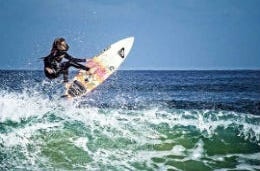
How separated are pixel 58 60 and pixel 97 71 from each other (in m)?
1.16

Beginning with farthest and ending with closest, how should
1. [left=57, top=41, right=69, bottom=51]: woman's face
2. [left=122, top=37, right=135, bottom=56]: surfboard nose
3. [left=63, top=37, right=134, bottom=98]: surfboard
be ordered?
1. [left=122, top=37, right=135, bottom=56]: surfboard nose
2. [left=63, top=37, right=134, bottom=98]: surfboard
3. [left=57, top=41, right=69, bottom=51]: woman's face

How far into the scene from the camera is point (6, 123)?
6871 millimetres

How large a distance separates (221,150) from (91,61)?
298 cm

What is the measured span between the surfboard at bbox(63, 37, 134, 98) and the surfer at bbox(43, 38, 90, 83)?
845 mm

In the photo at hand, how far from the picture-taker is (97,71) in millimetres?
7352

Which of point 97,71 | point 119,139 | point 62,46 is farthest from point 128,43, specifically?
point 119,139

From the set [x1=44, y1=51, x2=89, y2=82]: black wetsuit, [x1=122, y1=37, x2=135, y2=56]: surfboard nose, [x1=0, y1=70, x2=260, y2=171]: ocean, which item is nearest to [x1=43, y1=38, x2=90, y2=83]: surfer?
[x1=44, y1=51, x2=89, y2=82]: black wetsuit

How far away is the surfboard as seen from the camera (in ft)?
23.8

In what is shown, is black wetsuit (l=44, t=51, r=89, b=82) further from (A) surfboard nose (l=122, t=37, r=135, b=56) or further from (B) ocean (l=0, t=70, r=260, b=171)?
(A) surfboard nose (l=122, t=37, r=135, b=56)

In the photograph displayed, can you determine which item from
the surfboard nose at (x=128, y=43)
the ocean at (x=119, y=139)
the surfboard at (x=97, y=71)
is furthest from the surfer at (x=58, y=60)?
the surfboard nose at (x=128, y=43)

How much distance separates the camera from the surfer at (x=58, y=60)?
20.5ft

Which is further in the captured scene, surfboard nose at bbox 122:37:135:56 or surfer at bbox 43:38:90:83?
surfboard nose at bbox 122:37:135:56

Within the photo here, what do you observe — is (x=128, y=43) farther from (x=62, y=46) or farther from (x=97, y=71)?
(x=62, y=46)

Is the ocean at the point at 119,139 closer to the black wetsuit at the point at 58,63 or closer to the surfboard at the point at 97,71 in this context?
the surfboard at the point at 97,71
